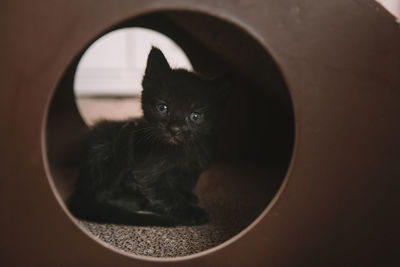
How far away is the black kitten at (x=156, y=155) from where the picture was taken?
1.30m

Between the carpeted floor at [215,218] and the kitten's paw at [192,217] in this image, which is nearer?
the carpeted floor at [215,218]

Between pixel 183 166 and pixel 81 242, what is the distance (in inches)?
23.6

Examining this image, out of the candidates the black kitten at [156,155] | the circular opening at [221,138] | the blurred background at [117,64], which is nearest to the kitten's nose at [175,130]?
the black kitten at [156,155]

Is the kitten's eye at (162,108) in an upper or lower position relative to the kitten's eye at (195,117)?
lower

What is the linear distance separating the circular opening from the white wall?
76.7 inches

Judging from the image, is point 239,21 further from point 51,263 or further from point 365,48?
point 51,263

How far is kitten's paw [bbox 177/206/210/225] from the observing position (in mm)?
1356

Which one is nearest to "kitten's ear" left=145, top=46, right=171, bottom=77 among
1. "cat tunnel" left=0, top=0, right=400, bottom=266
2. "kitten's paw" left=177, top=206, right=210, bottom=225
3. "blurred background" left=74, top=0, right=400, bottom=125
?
"cat tunnel" left=0, top=0, right=400, bottom=266

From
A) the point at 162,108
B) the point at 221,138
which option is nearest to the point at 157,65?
the point at 162,108

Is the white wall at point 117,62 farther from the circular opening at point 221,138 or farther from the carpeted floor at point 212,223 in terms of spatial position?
the carpeted floor at point 212,223

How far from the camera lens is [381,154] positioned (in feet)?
3.10

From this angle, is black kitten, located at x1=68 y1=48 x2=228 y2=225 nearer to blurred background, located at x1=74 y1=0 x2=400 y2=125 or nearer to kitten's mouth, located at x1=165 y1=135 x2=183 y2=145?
kitten's mouth, located at x1=165 y1=135 x2=183 y2=145

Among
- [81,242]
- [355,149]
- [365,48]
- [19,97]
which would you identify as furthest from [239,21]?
[81,242]

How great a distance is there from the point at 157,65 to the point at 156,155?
→ 380mm
